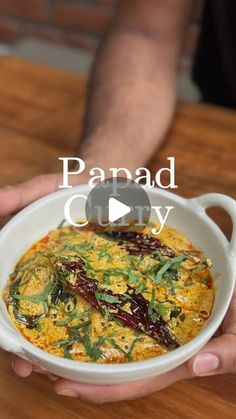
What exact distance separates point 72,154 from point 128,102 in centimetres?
15

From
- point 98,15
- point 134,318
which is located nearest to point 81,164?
point 134,318

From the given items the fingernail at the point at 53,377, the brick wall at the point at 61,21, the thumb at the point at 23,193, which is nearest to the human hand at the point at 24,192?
the thumb at the point at 23,193

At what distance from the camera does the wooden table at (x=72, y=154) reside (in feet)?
2.29

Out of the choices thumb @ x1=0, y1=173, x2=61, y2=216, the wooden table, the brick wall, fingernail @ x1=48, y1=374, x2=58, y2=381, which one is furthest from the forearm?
the brick wall

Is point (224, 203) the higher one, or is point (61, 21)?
point (224, 203)

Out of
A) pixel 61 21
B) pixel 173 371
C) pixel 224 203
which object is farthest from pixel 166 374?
pixel 61 21

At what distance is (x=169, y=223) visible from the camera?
31.3 inches

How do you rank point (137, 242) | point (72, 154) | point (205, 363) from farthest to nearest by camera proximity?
point (72, 154) → point (137, 242) → point (205, 363)

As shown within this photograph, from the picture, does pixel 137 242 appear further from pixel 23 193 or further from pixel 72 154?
pixel 72 154

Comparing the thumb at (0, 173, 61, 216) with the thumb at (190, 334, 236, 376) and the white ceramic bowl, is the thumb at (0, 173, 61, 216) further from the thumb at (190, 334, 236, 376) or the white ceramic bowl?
the thumb at (190, 334, 236, 376)

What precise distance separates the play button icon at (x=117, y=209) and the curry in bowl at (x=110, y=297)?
60 mm

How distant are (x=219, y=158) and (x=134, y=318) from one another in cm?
51

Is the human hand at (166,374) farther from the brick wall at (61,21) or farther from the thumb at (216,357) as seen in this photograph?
the brick wall at (61,21)

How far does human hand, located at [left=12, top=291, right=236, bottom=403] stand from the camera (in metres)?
0.64
